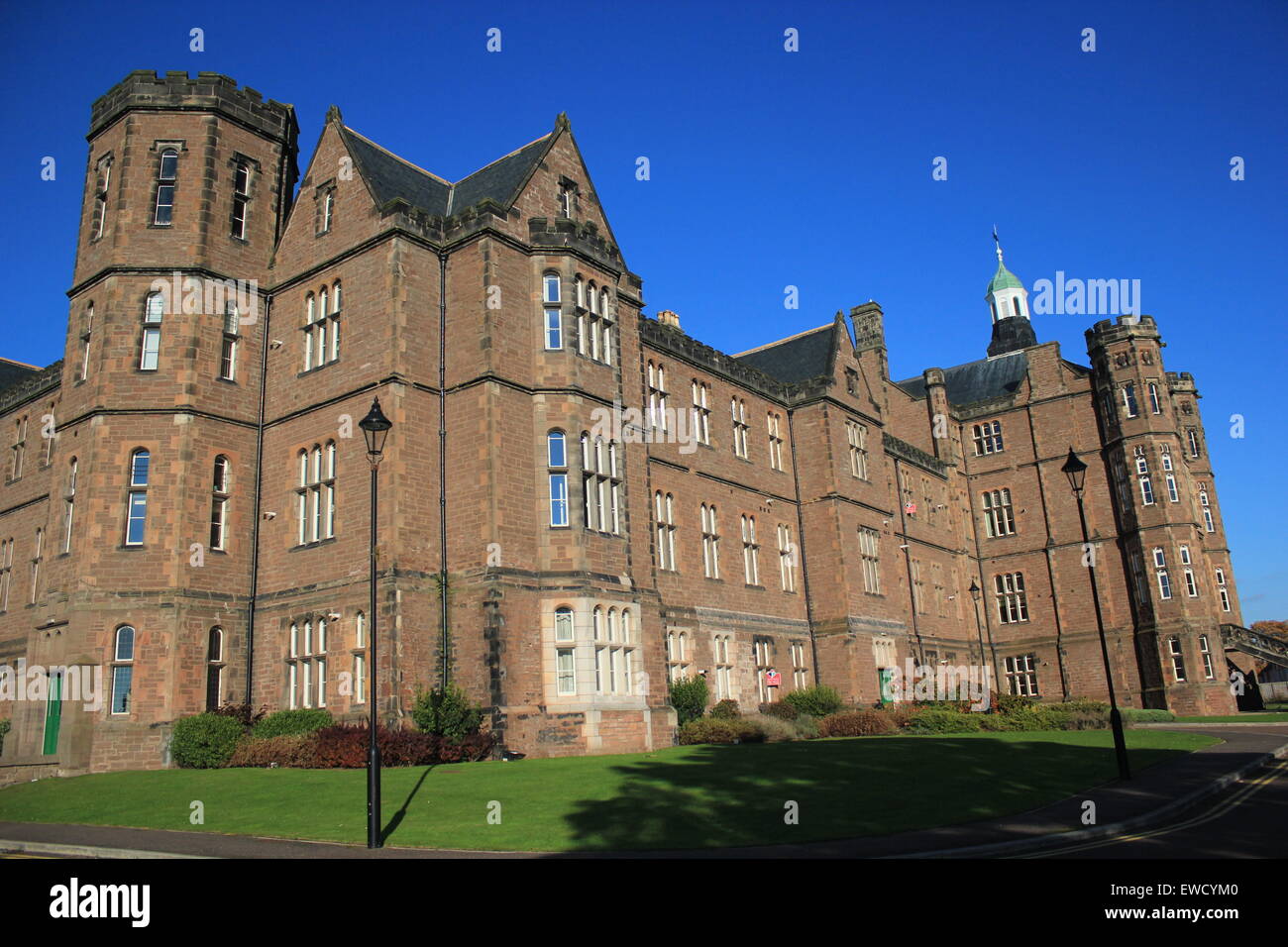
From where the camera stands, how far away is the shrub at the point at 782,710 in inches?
1278

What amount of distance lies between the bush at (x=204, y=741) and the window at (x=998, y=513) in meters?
42.6

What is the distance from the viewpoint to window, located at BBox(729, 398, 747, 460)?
36.4 meters

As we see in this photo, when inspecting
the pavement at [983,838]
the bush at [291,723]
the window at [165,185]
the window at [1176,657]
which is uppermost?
the window at [165,185]

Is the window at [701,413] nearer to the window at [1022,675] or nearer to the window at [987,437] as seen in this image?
the window at [987,437]

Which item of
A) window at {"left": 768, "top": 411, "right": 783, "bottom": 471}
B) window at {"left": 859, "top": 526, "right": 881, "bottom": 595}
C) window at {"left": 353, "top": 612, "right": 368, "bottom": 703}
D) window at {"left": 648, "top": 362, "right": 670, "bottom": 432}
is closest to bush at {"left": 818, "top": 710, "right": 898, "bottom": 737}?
window at {"left": 859, "top": 526, "right": 881, "bottom": 595}

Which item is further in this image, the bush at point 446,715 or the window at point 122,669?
the window at point 122,669

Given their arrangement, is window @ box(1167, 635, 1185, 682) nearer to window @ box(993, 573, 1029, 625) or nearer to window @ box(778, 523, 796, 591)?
window @ box(993, 573, 1029, 625)

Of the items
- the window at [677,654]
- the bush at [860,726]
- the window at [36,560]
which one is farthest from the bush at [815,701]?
the window at [36,560]

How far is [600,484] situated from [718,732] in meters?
7.51

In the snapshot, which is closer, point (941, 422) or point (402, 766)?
point (402, 766)
